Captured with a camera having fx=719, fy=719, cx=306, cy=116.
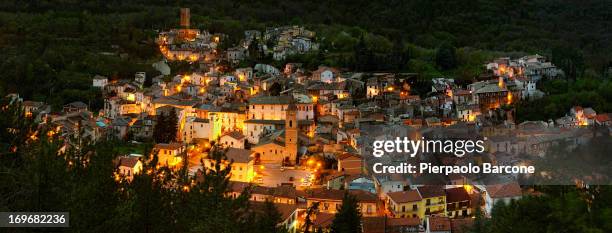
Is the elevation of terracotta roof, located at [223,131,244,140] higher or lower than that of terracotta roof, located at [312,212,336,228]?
higher

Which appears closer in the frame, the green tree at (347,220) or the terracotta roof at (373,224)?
the green tree at (347,220)

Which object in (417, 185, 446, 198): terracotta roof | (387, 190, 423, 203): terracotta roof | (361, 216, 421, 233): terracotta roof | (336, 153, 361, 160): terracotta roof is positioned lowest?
(361, 216, 421, 233): terracotta roof

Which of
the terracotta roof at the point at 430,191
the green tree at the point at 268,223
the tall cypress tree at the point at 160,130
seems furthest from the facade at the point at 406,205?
the tall cypress tree at the point at 160,130

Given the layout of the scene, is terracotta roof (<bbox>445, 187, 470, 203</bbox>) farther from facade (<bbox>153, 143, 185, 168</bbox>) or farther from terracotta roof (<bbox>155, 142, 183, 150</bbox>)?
terracotta roof (<bbox>155, 142, 183, 150</bbox>)

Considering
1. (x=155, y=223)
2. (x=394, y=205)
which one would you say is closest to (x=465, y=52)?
(x=394, y=205)

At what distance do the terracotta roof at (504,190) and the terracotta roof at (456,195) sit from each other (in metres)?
0.46

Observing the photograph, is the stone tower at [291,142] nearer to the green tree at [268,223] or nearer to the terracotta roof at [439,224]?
the terracotta roof at [439,224]

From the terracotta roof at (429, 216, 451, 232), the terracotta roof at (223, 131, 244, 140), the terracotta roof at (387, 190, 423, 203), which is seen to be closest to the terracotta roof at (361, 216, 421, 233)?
the terracotta roof at (429, 216, 451, 232)

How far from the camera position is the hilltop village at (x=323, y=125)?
43.2ft

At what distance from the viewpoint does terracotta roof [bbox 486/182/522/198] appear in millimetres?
12680

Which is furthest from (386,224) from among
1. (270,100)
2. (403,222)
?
(270,100)

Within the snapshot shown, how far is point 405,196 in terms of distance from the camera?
13.3 meters

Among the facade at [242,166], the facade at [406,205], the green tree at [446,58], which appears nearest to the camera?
the facade at [406,205]

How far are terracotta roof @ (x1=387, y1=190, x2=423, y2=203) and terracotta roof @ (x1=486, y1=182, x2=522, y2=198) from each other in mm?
1289
